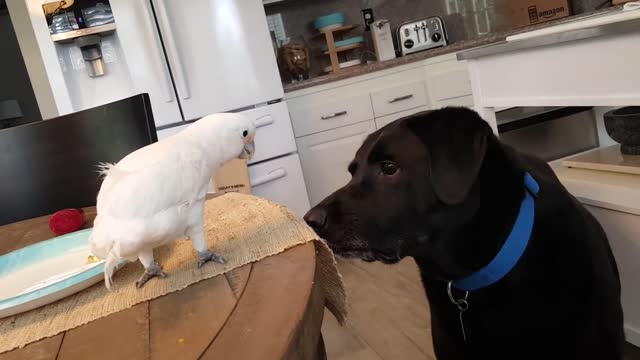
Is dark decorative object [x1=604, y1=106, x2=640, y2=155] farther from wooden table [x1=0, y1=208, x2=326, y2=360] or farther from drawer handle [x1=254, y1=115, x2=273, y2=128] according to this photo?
drawer handle [x1=254, y1=115, x2=273, y2=128]

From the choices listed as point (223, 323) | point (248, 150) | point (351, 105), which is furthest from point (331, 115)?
point (223, 323)

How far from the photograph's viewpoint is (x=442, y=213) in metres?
0.91

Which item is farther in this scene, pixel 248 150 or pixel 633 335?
pixel 633 335

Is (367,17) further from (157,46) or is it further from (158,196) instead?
(158,196)

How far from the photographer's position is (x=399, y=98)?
2.84 meters

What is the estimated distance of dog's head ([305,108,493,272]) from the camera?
857 millimetres

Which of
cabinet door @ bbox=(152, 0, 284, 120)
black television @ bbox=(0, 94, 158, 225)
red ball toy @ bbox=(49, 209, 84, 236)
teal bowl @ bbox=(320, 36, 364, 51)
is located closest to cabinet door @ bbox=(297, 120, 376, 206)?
cabinet door @ bbox=(152, 0, 284, 120)

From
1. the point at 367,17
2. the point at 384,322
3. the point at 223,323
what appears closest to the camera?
the point at 223,323

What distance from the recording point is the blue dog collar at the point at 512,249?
35.3 inches

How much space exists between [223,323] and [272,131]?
210 cm

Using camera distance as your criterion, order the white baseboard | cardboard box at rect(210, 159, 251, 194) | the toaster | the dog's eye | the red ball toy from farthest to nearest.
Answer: the toaster < cardboard box at rect(210, 159, 251, 194) < the white baseboard < the red ball toy < the dog's eye

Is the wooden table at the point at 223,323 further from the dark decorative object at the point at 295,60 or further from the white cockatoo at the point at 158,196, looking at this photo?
the dark decorative object at the point at 295,60

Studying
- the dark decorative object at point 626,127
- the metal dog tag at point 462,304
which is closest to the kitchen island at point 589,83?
the dark decorative object at point 626,127

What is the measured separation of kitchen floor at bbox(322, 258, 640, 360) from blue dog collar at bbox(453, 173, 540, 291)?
66 cm
